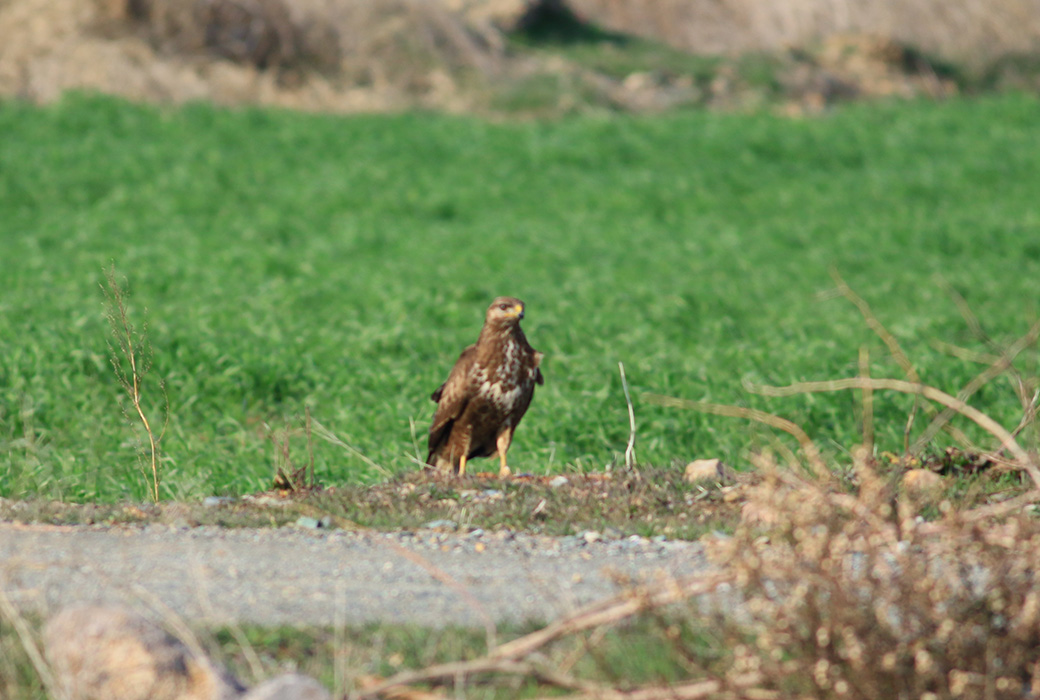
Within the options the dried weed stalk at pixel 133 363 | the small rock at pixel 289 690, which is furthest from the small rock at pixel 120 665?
the dried weed stalk at pixel 133 363

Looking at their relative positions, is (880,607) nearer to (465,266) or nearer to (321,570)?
(321,570)

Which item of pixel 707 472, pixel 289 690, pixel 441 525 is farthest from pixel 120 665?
pixel 707 472

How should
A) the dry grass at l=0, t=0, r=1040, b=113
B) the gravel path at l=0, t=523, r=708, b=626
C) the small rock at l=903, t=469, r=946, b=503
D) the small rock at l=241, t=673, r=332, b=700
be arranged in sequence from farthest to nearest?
the dry grass at l=0, t=0, r=1040, b=113, the small rock at l=903, t=469, r=946, b=503, the gravel path at l=0, t=523, r=708, b=626, the small rock at l=241, t=673, r=332, b=700

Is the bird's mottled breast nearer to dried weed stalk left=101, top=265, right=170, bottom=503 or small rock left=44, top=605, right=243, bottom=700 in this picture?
dried weed stalk left=101, top=265, right=170, bottom=503

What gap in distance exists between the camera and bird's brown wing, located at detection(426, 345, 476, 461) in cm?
Result: 611

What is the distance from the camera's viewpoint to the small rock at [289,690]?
9.31ft

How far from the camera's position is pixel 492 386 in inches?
238

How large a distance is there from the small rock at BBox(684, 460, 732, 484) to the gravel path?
0.89 metres

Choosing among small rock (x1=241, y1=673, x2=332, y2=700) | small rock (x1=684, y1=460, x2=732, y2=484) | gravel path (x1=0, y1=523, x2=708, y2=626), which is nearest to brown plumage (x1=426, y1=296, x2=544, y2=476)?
small rock (x1=684, y1=460, x2=732, y2=484)

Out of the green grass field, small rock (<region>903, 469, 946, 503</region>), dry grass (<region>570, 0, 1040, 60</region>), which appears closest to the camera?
small rock (<region>903, 469, 946, 503</region>)

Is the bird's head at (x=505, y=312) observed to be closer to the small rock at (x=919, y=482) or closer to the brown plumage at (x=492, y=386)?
the brown plumage at (x=492, y=386)

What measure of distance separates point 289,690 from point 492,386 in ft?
10.8

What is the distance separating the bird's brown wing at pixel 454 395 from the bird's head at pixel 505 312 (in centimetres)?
26

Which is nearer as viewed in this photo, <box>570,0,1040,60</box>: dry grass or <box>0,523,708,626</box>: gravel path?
<box>0,523,708,626</box>: gravel path
